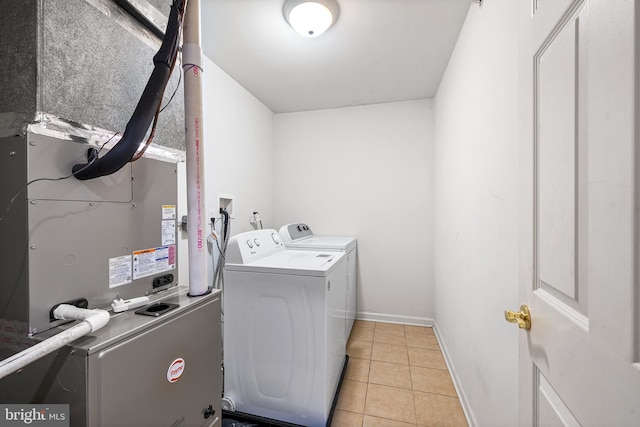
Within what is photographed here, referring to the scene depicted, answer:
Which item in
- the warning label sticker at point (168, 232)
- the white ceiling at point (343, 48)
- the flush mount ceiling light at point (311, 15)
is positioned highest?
the white ceiling at point (343, 48)

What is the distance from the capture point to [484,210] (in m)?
1.27

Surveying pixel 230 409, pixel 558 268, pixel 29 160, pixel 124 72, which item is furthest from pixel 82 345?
pixel 230 409

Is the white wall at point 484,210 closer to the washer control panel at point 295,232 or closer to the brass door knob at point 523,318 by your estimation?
the brass door knob at point 523,318

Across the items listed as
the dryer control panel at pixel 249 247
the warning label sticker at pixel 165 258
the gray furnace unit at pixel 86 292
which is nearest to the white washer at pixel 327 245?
the dryer control panel at pixel 249 247

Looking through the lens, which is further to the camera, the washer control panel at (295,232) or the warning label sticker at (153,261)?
the washer control panel at (295,232)

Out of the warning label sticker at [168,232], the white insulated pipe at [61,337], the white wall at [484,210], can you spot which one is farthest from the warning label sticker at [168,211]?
the white wall at [484,210]

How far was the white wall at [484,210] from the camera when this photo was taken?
100cm

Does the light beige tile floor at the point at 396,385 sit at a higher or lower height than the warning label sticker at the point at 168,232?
lower

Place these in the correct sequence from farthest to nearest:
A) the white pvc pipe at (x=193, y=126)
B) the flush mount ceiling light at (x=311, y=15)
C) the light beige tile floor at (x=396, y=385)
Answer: the light beige tile floor at (x=396, y=385) → the flush mount ceiling light at (x=311, y=15) → the white pvc pipe at (x=193, y=126)

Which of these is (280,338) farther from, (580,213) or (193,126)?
(580,213)

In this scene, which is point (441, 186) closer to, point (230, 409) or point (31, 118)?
→ point (230, 409)

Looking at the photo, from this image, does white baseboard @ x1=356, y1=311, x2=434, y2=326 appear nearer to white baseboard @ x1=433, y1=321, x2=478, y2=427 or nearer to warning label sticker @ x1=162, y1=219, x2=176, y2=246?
white baseboard @ x1=433, y1=321, x2=478, y2=427

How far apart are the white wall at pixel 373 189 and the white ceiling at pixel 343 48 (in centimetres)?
32

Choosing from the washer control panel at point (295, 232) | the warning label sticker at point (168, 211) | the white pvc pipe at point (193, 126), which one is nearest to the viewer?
the white pvc pipe at point (193, 126)
